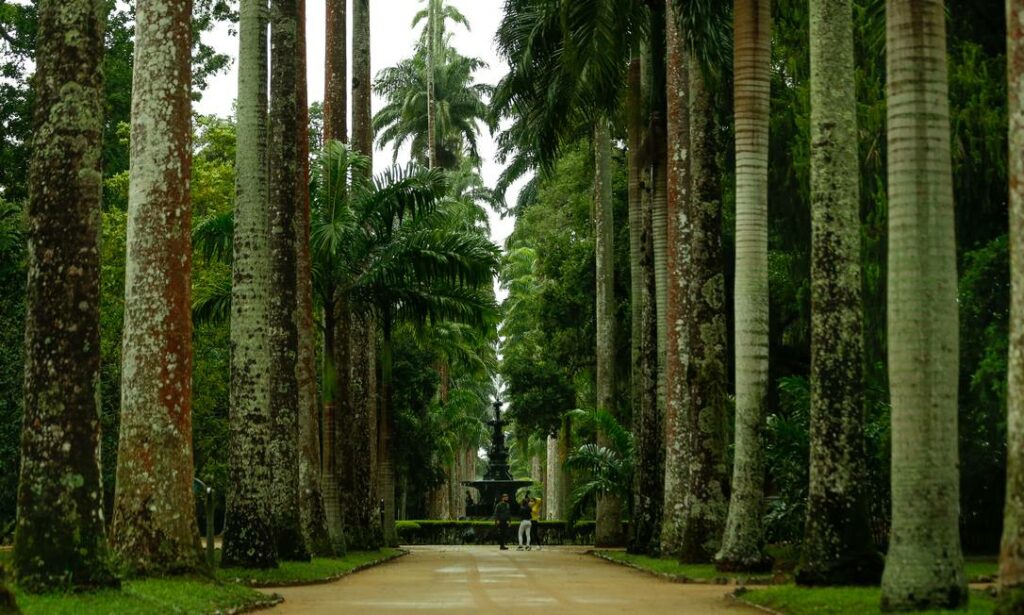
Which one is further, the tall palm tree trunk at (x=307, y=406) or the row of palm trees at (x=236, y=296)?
the tall palm tree trunk at (x=307, y=406)

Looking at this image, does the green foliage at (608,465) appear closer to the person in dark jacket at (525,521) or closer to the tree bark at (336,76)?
the person in dark jacket at (525,521)

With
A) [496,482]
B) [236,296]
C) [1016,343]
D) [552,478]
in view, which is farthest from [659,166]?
[552,478]

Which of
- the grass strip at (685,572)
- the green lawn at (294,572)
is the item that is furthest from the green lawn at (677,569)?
the green lawn at (294,572)

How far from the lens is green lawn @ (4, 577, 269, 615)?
11055mm

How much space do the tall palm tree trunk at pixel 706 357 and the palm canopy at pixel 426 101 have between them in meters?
41.6

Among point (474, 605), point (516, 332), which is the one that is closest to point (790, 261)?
point (474, 605)

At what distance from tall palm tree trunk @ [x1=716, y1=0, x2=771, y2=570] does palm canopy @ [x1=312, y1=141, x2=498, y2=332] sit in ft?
32.0

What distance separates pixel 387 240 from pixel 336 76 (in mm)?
4483

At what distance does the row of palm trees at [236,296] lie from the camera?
12.2 m

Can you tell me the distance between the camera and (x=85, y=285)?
486 inches

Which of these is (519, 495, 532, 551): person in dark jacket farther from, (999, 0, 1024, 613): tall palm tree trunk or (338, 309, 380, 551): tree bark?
(999, 0, 1024, 613): tall palm tree trunk

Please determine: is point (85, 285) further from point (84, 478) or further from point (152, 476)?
point (152, 476)

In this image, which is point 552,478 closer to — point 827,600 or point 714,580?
point 714,580

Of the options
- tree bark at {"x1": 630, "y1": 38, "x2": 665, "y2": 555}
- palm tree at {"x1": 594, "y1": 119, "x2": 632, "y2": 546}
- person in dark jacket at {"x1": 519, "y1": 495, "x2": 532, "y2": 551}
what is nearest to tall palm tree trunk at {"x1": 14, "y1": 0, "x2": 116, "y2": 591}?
tree bark at {"x1": 630, "y1": 38, "x2": 665, "y2": 555}
